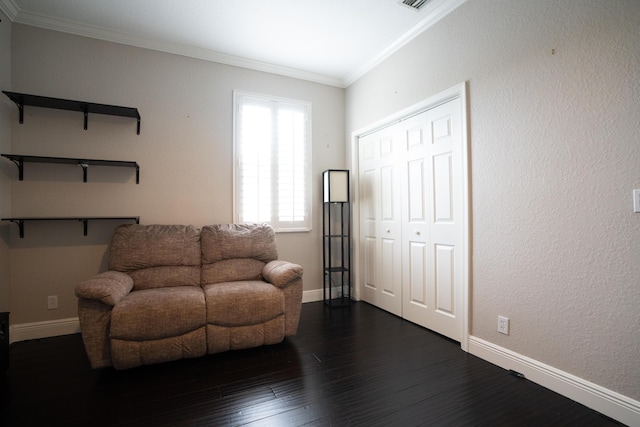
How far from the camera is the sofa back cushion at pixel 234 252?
2697mm

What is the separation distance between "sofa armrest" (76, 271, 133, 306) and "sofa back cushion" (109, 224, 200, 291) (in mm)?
287

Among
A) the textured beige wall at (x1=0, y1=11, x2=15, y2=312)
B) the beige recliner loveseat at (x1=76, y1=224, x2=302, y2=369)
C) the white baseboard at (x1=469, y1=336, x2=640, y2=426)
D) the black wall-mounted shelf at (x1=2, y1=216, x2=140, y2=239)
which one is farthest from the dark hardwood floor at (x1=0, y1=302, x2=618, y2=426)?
the black wall-mounted shelf at (x1=2, y1=216, x2=140, y2=239)

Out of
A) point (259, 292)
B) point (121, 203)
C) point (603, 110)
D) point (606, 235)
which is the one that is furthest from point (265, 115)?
point (606, 235)

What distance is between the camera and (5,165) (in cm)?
241

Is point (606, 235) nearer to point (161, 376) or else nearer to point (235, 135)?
point (161, 376)

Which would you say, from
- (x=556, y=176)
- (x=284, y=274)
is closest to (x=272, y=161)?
(x=284, y=274)

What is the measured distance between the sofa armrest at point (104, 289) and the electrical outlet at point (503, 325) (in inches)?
104

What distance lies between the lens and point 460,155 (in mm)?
2285

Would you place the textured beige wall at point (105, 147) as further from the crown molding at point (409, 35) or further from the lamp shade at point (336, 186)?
the crown molding at point (409, 35)

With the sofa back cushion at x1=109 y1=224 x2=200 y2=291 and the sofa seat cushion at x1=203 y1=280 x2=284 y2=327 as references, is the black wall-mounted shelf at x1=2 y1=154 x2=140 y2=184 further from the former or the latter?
the sofa seat cushion at x1=203 y1=280 x2=284 y2=327

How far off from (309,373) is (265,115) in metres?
2.72

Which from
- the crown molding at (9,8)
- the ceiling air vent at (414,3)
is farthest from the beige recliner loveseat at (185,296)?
the ceiling air vent at (414,3)

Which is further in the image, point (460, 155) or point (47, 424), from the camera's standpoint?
point (460, 155)

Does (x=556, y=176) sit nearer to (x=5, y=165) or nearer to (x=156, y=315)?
(x=156, y=315)
